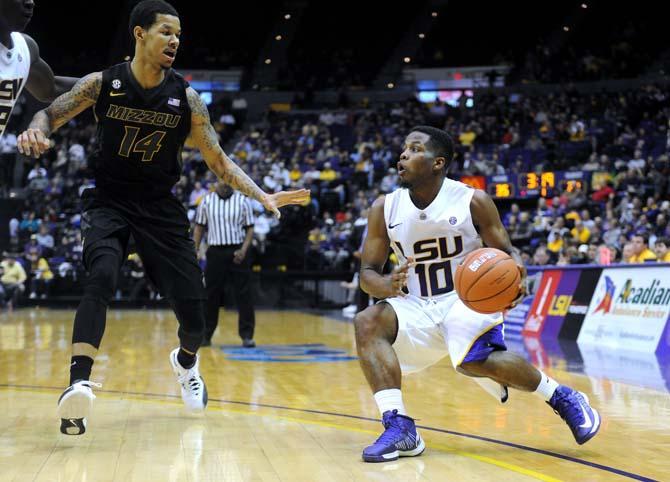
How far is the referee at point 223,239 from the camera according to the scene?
33.4ft

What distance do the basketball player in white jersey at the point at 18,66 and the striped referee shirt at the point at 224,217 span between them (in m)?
5.02

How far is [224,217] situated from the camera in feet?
33.5

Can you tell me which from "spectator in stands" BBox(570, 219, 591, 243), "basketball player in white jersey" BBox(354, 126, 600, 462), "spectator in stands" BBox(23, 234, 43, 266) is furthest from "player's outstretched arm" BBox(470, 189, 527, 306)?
"spectator in stands" BBox(23, 234, 43, 266)

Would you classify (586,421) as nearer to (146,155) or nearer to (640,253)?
(146,155)

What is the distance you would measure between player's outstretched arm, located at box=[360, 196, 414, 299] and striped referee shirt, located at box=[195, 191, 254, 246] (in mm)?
5468

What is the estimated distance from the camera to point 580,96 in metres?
29.1

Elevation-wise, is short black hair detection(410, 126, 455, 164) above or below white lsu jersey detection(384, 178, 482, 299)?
above

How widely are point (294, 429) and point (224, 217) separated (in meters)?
5.47

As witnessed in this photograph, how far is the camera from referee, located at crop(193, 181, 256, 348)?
10172mm

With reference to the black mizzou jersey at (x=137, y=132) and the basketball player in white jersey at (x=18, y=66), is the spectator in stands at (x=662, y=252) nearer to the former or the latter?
the black mizzou jersey at (x=137, y=132)

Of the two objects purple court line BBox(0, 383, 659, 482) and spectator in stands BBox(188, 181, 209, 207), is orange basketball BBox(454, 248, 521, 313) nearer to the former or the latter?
purple court line BBox(0, 383, 659, 482)

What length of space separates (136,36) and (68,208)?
1886cm

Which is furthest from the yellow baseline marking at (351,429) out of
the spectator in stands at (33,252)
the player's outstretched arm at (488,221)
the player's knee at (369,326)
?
the spectator in stands at (33,252)

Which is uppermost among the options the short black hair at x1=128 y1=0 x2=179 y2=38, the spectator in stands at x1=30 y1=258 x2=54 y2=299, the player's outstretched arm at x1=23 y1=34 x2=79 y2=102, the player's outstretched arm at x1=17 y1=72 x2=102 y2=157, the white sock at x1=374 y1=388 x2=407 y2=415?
the short black hair at x1=128 y1=0 x2=179 y2=38
